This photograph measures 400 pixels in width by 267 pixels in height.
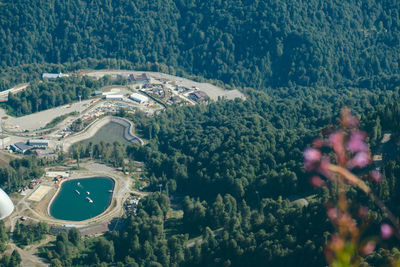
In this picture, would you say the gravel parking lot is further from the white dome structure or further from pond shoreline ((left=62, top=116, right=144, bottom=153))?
the white dome structure

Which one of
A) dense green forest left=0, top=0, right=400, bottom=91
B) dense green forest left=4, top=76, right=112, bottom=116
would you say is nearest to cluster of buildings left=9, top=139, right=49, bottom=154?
dense green forest left=4, top=76, right=112, bottom=116

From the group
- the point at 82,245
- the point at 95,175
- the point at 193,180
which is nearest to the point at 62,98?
the point at 95,175

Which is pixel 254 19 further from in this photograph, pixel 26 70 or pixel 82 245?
pixel 82 245

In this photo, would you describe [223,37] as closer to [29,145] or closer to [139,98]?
[139,98]

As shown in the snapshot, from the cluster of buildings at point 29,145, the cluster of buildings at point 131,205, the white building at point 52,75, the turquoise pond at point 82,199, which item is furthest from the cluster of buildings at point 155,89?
the cluster of buildings at point 131,205

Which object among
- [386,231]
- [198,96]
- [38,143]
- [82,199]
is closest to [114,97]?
[198,96]

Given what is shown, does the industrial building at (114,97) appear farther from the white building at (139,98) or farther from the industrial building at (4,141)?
→ the industrial building at (4,141)

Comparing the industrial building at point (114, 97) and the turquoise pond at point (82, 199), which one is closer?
the turquoise pond at point (82, 199)
